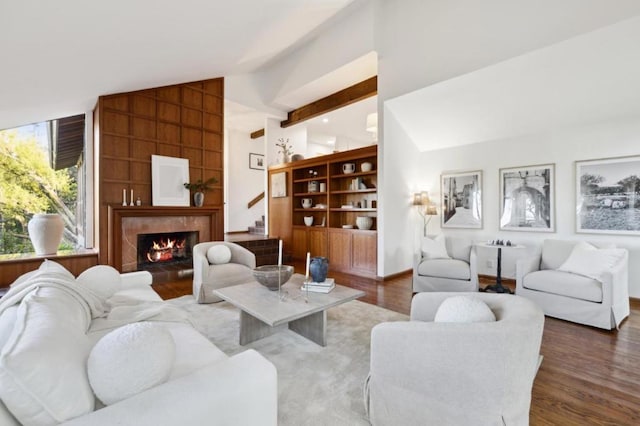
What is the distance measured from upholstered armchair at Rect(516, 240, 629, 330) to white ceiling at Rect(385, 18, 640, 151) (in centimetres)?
170

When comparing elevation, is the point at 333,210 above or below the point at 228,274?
above

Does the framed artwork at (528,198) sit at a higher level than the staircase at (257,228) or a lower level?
higher

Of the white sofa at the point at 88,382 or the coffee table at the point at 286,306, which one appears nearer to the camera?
the white sofa at the point at 88,382

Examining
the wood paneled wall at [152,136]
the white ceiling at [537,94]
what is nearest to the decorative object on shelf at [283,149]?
the wood paneled wall at [152,136]

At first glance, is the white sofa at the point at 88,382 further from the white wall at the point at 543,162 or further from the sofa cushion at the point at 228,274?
the white wall at the point at 543,162

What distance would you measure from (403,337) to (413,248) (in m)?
4.05

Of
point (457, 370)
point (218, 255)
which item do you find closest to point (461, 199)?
point (218, 255)

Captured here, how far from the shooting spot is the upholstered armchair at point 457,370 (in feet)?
3.99

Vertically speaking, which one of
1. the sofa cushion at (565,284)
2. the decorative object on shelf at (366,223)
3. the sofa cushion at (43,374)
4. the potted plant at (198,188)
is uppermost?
the potted plant at (198,188)

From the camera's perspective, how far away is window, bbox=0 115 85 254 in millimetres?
4219

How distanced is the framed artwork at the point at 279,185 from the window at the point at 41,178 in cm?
350

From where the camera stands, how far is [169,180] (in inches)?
197

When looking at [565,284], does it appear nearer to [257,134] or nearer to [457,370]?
[457,370]

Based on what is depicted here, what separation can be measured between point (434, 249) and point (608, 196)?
216 cm
